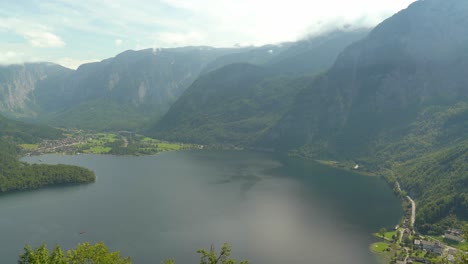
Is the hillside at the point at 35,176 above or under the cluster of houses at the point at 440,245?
above

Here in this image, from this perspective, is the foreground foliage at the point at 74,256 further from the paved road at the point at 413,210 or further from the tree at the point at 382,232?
the paved road at the point at 413,210

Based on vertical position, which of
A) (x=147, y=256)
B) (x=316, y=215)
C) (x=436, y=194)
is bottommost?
(x=147, y=256)

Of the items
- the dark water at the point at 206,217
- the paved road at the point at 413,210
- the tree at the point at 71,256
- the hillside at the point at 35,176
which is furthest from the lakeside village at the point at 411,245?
the hillside at the point at 35,176

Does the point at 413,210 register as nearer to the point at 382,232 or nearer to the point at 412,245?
the point at 382,232

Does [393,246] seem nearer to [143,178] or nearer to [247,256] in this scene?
[247,256]

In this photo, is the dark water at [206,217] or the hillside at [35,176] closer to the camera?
the dark water at [206,217]

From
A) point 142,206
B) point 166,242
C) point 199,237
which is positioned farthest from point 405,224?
point 142,206

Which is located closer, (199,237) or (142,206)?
(199,237)
